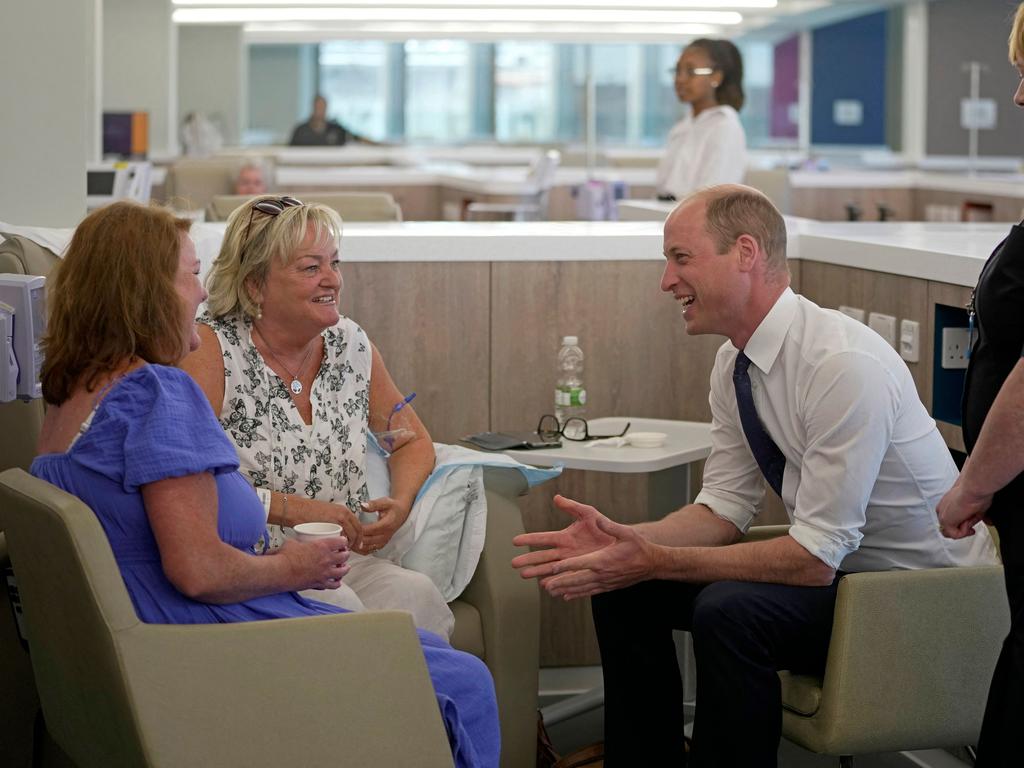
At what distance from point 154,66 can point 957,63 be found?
7739 millimetres

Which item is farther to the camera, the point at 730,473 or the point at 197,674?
the point at 730,473

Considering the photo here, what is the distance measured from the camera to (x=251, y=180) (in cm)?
740

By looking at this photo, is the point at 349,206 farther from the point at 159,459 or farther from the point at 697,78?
the point at 159,459

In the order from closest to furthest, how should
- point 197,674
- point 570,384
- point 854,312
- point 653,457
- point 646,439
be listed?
point 197,674 < point 653,457 < point 646,439 < point 854,312 < point 570,384

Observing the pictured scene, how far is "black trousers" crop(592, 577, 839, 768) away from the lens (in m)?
2.35

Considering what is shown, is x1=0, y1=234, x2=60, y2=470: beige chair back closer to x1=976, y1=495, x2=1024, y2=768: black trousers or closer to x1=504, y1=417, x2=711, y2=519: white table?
x1=504, y1=417, x2=711, y2=519: white table

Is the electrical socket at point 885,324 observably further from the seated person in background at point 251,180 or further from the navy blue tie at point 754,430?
the seated person in background at point 251,180

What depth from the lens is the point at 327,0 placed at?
8.62 m

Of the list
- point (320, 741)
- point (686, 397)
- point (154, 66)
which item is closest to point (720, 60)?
point (686, 397)

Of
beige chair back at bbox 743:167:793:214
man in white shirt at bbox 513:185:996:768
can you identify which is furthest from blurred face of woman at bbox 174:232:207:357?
beige chair back at bbox 743:167:793:214

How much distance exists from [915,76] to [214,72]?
6.88 metres

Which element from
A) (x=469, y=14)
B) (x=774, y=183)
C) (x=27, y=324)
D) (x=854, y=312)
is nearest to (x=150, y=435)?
(x=27, y=324)

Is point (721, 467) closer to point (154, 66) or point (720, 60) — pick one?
Result: point (720, 60)

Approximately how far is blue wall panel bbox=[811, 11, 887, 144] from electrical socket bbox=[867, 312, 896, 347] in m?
14.6
